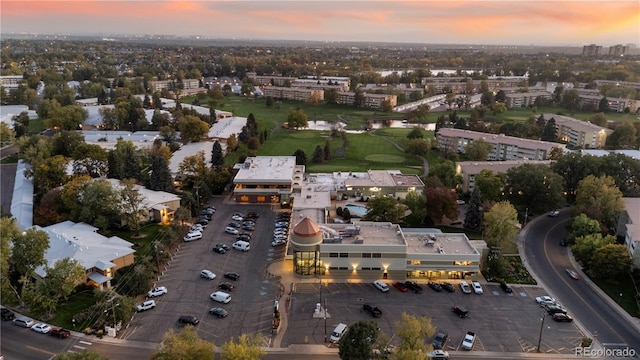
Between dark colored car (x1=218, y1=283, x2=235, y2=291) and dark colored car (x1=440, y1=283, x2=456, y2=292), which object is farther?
dark colored car (x1=440, y1=283, x2=456, y2=292)

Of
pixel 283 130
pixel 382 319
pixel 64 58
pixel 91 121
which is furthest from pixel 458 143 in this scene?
pixel 64 58

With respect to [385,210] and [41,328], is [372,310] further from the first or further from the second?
[41,328]

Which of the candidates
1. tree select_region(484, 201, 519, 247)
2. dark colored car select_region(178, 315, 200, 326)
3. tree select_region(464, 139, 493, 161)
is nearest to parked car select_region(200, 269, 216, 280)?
dark colored car select_region(178, 315, 200, 326)

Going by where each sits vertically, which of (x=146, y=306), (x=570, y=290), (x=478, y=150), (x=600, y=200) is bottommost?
(x=146, y=306)

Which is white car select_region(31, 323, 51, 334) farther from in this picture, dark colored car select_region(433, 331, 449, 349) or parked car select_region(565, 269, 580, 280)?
parked car select_region(565, 269, 580, 280)

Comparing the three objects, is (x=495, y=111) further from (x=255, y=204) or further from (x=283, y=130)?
(x=255, y=204)

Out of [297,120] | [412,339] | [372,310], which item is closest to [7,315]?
[372,310]

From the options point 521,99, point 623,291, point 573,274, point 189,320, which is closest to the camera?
point 189,320
